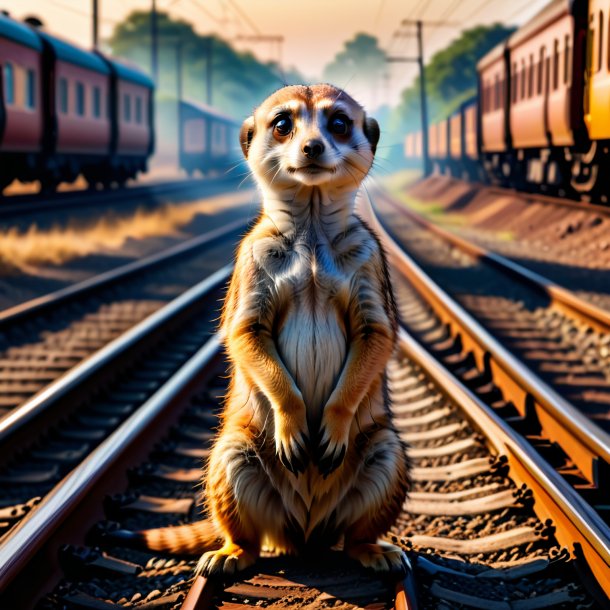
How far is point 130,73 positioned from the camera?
29750 millimetres

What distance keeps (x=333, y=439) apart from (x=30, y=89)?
1851 centimetres

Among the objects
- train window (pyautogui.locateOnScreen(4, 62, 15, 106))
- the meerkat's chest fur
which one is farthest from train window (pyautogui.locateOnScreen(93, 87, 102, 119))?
the meerkat's chest fur

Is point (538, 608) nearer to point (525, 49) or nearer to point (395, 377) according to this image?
point (395, 377)

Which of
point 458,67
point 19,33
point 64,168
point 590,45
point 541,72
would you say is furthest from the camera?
point 458,67

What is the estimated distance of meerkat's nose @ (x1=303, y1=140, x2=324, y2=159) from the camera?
9.80 ft

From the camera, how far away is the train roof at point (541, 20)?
17.0 meters

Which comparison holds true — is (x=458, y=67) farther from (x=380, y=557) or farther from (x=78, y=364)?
(x=380, y=557)

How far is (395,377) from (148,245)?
1174cm

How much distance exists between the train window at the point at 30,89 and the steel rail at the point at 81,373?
11195 mm

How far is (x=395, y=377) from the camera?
24.0 feet

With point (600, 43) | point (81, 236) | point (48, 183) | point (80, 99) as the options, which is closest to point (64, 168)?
point (48, 183)

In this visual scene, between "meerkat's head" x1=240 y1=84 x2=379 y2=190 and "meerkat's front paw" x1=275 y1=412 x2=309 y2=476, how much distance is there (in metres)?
0.73

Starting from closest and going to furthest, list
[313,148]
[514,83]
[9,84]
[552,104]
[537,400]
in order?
[313,148] → [537,400] → [552,104] → [9,84] → [514,83]

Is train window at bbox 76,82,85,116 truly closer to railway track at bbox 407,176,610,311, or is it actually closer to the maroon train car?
the maroon train car
